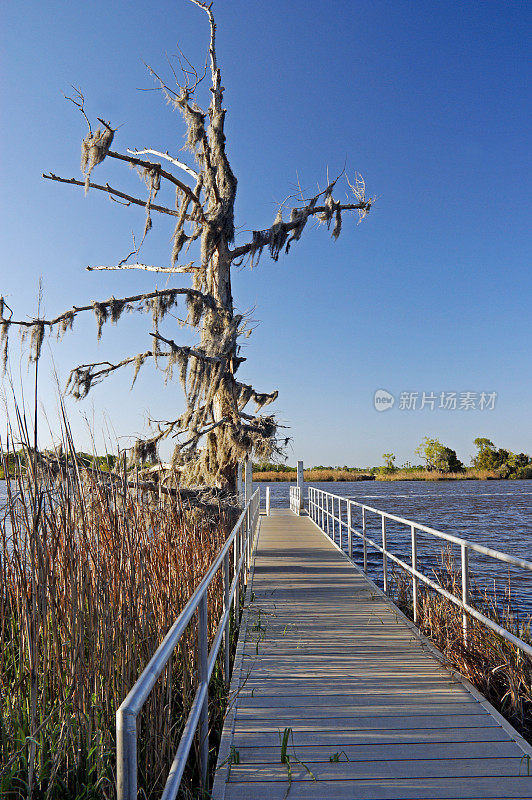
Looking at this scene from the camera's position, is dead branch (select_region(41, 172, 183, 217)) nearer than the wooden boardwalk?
No

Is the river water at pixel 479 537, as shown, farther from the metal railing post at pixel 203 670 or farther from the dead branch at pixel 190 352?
the dead branch at pixel 190 352

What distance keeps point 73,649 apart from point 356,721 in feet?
5.11

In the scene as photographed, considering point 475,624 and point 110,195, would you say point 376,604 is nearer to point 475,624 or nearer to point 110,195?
point 475,624

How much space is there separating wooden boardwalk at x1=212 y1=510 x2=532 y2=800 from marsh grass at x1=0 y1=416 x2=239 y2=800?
38cm

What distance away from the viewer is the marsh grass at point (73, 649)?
230 centimetres

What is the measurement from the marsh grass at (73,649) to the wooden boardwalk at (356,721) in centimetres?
38

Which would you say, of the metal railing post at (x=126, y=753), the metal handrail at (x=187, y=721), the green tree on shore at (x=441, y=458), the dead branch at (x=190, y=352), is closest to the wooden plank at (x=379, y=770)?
the metal handrail at (x=187, y=721)

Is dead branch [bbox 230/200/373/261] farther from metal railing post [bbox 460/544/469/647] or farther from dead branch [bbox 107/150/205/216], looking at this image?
metal railing post [bbox 460/544/469/647]

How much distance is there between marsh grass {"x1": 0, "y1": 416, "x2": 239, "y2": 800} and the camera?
7.54 ft

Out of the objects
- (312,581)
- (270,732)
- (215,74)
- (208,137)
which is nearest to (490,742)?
(270,732)

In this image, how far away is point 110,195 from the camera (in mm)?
9875

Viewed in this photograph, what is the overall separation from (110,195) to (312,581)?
6981 millimetres

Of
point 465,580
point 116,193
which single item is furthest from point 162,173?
point 465,580

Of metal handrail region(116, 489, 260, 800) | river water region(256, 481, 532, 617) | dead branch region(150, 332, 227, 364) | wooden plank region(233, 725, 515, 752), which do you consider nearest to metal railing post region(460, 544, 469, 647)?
river water region(256, 481, 532, 617)
